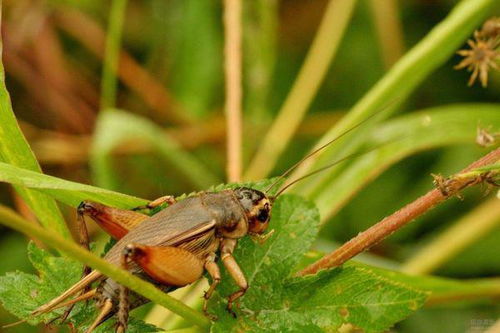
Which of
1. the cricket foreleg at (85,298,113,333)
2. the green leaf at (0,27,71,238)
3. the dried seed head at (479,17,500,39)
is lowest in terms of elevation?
the cricket foreleg at (85,298,113,333)

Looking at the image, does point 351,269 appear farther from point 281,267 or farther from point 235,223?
point 235,223

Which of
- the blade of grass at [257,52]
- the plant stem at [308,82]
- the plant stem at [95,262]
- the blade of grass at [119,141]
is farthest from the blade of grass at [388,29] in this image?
the plant stem at [95,262]

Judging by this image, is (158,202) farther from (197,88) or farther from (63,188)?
(197,88)

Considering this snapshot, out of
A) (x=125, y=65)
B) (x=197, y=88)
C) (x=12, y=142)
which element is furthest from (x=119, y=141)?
(x=12, y=142)

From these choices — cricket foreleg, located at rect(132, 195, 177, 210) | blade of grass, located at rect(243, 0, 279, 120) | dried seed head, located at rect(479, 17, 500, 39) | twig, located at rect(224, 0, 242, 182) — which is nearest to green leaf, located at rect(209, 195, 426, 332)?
cricket foreleg, located at rect(132, 195, 177, 210)

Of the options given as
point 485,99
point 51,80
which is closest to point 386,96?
point 485,99

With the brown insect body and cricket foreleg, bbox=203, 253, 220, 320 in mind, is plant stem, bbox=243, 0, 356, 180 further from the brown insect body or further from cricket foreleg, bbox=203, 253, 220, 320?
cricket foreleg, bbox=203, 253, 220, 320
